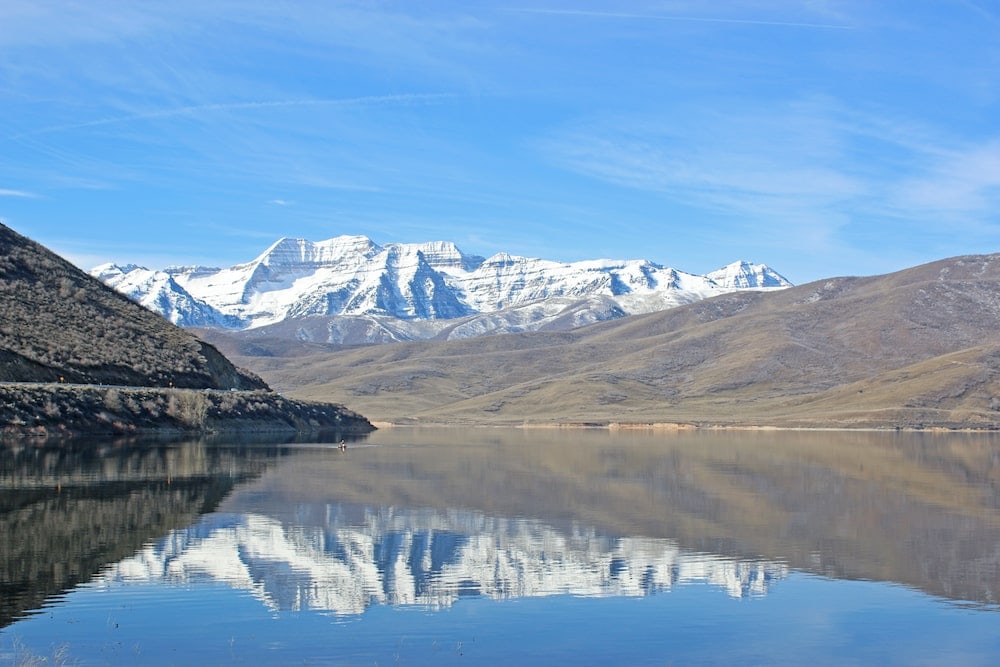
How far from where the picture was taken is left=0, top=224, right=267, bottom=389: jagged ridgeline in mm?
99750

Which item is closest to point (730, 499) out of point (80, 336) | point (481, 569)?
point (481, 569)

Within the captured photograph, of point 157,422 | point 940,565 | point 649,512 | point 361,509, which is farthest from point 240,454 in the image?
point 940,565

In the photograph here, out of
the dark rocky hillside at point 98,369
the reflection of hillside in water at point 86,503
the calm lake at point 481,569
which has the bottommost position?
the calm lake at point 481,569

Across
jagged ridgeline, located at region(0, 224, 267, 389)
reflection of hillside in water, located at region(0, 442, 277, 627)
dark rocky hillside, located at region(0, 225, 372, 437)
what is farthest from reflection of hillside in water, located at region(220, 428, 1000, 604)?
jagged ridgeline, located at region(0, 224, 267, 389)

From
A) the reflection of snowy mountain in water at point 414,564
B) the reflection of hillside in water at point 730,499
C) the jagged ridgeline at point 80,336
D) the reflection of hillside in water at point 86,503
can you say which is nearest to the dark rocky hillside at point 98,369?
the jagged ridgeline at point 80,336

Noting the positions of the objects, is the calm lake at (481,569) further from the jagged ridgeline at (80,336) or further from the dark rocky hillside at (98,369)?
the jagged ridgeline at (80,336)

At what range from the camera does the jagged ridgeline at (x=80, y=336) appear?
9975 centimetres

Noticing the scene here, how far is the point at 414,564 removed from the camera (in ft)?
116

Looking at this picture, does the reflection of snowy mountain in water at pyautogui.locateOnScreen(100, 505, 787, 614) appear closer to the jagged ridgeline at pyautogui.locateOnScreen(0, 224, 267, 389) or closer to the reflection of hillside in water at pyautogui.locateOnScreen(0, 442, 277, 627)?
the reflection of hillside in water at pyautogui.locateOnScreen(0, 442, 277, 627)

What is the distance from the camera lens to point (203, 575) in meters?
32.2

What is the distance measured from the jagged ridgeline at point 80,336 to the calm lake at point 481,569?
34.3 m

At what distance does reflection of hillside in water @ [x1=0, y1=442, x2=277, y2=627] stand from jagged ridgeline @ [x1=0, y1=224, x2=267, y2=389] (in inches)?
865

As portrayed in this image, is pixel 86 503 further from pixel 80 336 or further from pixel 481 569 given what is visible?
pixel 80 336

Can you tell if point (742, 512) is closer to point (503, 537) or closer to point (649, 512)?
point (649, 512)
